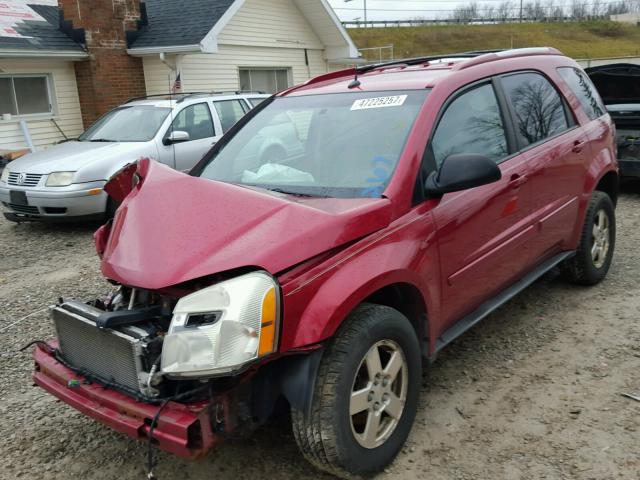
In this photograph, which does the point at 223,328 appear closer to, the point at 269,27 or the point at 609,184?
the point at 609,184

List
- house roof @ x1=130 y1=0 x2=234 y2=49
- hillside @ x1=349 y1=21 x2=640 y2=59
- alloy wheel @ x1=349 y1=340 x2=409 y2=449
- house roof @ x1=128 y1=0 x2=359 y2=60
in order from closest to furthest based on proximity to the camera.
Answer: alloy wheel @ x1=349 y1=340 x2=409 y2=449
house roof @ x1=128 y1=0 x2=359 y2=60
house roof @ x1=130 y1=0 x2=234 y2=49
hillside @ x1=349 y1=21 x2=640 y2=59

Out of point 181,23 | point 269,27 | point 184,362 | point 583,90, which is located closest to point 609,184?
point 583,90

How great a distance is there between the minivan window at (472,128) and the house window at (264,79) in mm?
12965

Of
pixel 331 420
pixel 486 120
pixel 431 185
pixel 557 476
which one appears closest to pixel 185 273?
pixel 331 420

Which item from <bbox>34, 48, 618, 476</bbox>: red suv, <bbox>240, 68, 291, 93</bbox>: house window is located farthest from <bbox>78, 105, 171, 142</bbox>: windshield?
<bbox>240, 68, 291, 93</bbox>: house window

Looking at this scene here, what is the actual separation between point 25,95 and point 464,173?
12.6 meters

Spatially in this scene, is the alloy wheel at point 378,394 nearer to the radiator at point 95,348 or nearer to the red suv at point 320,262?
the red suv at point 320,262

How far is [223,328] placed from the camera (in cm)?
227

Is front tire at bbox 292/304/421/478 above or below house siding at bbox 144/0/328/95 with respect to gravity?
below

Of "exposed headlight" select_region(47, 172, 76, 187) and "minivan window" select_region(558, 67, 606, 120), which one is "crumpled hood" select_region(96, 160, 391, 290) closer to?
"minivan window" select_region(558, 67, 606, 120)

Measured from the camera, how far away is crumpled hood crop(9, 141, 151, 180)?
762 centimetres

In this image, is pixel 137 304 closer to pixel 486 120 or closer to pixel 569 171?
pixel 486 120

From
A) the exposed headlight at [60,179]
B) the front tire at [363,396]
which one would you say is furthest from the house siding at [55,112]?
the front tire at [363,396]

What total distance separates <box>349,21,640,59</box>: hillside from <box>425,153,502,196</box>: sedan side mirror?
169 ft
